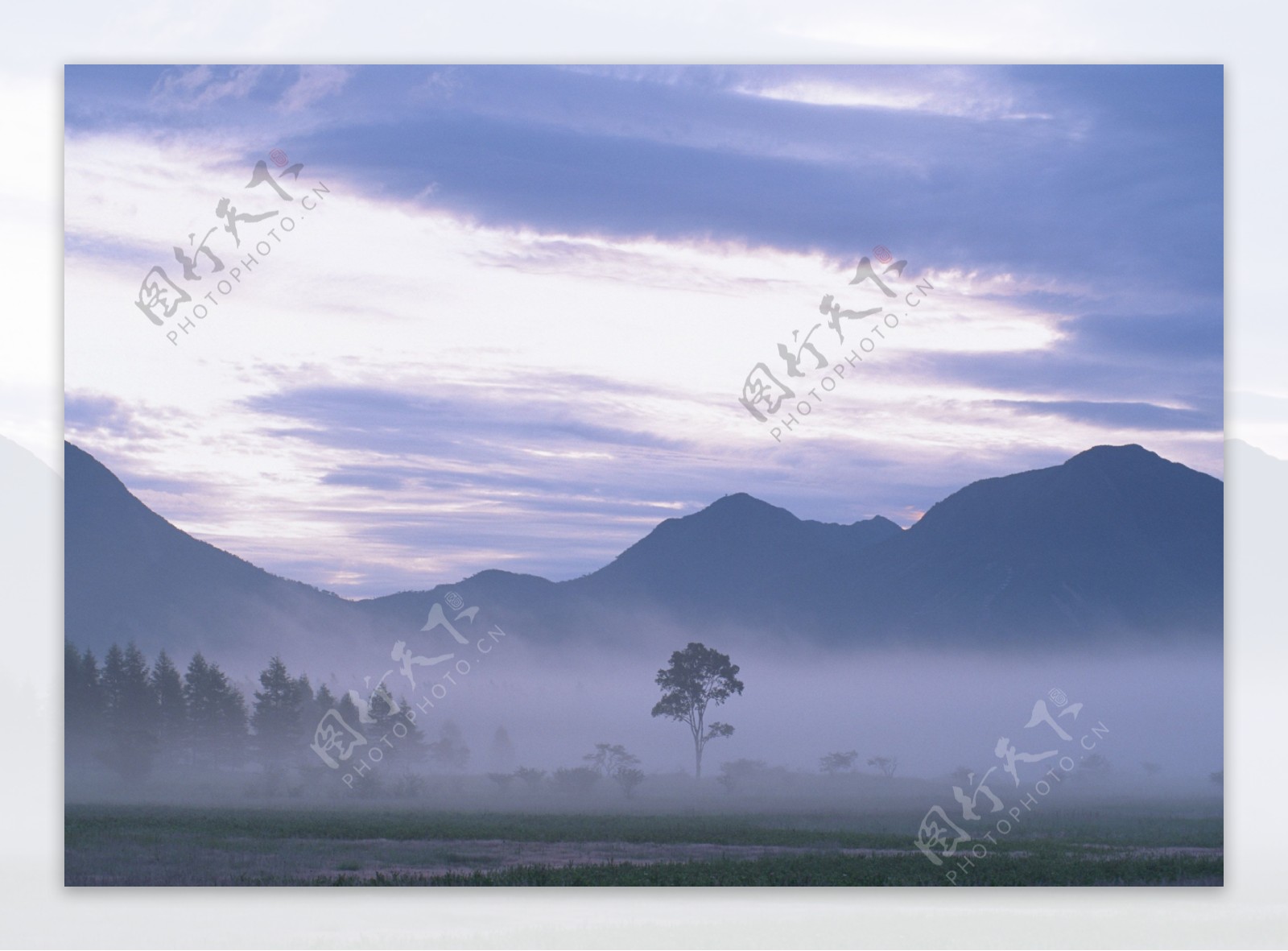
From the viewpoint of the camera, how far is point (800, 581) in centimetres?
1366

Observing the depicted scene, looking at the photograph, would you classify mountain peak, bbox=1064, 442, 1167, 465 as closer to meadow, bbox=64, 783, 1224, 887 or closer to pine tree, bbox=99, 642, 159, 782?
meadow, bbox=64, 783, 1224, 887

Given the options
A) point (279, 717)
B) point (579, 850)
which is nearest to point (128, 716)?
point (279, 717)

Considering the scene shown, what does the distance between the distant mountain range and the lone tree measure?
40 cm

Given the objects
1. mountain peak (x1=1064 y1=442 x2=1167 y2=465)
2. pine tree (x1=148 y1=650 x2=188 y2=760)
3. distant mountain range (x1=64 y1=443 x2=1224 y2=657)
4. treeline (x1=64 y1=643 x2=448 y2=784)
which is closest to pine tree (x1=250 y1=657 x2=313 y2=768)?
treeline (x1=64 y1=643 x2=448 y2=784)

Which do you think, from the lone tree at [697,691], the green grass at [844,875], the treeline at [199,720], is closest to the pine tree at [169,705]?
the treeline at [199,720]

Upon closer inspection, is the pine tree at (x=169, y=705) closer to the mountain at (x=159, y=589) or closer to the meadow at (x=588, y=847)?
the mountain at (x=159, y=589)

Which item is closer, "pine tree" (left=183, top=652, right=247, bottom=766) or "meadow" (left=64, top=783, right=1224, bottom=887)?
→ "meadow" (left=64, top=783, right=1224, bottom=887)

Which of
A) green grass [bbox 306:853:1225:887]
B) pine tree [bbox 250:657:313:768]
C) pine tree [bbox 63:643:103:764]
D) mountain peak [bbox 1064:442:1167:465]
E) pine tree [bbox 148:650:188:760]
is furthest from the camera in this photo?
pine tree [bbox 250:657:313:768]

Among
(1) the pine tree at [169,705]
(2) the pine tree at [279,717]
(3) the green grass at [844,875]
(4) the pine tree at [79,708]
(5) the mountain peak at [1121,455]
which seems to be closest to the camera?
(3) the green grass at [844,875]

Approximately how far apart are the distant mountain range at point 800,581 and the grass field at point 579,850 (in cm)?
180

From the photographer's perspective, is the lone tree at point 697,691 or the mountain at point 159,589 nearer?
the mountain at point 159,589

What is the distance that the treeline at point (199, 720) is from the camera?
38.7 ft

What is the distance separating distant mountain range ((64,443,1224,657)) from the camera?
1203cm

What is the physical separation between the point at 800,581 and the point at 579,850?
4.04m
